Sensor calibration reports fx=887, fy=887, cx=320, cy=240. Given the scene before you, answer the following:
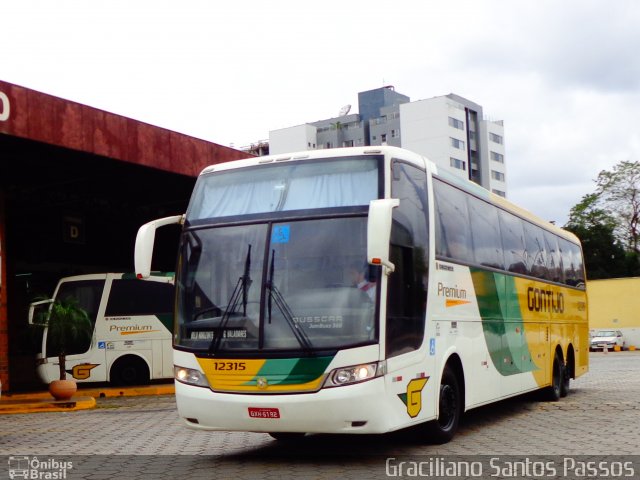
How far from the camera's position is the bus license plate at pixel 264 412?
27.3 ft

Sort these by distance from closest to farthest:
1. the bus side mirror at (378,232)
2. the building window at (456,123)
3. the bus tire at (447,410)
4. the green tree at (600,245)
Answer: the bus side mirror at (378,232) → the bus tire at (447,410) → the green tree at (600,245) → the building window at (456,123)

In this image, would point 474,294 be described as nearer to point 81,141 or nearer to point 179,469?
point 179,469

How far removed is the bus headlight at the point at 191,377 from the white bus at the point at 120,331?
12.1m

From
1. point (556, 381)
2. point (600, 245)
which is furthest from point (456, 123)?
point (556, 381)

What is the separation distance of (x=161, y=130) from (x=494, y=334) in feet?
34.6

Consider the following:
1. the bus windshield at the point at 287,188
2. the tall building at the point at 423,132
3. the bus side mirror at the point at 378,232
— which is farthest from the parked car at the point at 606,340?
the tall building at the point at 423,132

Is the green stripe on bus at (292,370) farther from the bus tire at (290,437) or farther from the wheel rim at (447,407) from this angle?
the bus tire at (290,437)

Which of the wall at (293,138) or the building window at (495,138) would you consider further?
the wall at (293,138)

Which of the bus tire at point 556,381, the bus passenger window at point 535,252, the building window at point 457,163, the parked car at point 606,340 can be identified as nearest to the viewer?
the bus passenger window at point 535,252

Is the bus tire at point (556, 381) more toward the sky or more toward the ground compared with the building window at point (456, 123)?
more toward the ground

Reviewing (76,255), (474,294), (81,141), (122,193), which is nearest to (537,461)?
(474,294)

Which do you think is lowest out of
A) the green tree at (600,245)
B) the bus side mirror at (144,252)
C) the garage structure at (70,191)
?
the bus side mirror at (144,252)

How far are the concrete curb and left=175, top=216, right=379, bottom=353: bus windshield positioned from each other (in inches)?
361

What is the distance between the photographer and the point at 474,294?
1134 cm
